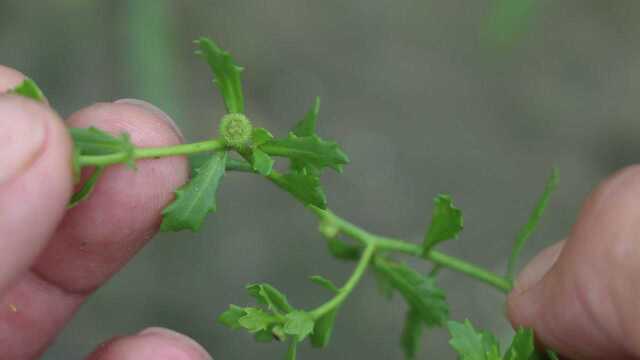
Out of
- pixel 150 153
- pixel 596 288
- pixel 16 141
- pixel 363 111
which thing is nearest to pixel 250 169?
pixel 150 153

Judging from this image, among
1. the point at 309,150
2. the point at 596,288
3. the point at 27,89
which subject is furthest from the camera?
the point at 596,288

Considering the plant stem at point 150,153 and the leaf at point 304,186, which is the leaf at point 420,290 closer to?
the leaf at point 304,186

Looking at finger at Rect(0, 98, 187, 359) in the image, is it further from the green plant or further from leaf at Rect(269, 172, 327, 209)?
leaf at Rect(269, 172, 327, 209)

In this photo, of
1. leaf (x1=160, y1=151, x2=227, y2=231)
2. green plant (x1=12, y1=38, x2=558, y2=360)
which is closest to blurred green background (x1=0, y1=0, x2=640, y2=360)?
green plant (x1=12, y1=38, x2=558, y2=360)

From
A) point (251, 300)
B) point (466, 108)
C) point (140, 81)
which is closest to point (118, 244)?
point (251, 300)

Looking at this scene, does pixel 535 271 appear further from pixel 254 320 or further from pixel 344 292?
pixel 254 320
